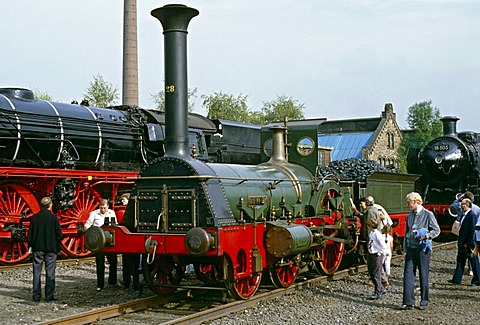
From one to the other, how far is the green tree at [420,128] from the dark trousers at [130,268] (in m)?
41.9

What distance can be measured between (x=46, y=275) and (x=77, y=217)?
4541 mm

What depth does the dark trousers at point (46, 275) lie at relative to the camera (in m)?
8.46

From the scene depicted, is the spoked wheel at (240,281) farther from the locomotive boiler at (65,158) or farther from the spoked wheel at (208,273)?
the locomotive boiler at (65,158)

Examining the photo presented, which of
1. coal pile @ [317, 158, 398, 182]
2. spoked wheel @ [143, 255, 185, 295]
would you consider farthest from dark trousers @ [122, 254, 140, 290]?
coal pile @ [317, 158, 398, 182]

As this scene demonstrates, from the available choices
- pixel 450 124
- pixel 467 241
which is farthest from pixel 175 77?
pixel 450 124

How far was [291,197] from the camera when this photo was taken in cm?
955

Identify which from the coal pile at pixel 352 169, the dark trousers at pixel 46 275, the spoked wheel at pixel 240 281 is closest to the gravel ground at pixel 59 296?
the dark trousers at pixel 46 275

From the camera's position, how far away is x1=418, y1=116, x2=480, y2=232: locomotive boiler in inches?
737

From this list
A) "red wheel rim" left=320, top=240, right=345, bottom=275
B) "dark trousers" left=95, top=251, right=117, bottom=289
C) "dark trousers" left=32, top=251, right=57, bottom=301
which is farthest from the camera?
"red wheel rim" left=320, top=240, right=345, bottom=275

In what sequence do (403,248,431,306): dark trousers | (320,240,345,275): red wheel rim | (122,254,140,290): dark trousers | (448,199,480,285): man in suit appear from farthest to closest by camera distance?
(320,240,345,275): red wheel rim
(448,199,480,285): man in suit
(122,254,140,290): dark trousers
(403,248,431,306): dark trousers

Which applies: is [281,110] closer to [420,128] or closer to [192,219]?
[420,128]

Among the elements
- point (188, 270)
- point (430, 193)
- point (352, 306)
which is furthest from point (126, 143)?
point (430, 193)

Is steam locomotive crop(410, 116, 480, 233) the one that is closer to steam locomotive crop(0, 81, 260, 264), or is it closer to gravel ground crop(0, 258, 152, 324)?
steam locomotive crop(0, 81, 260, 264)

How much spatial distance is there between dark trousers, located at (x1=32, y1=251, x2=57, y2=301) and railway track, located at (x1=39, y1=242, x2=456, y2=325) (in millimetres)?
1382
